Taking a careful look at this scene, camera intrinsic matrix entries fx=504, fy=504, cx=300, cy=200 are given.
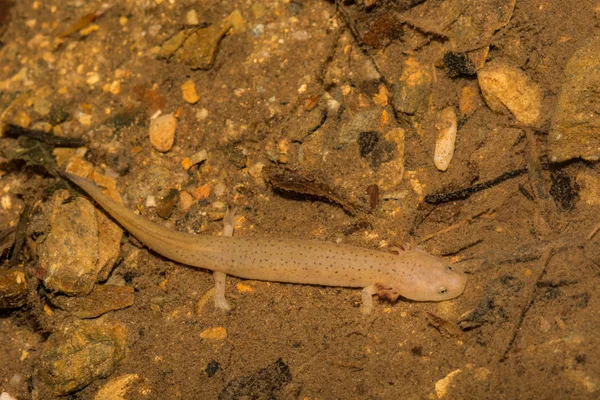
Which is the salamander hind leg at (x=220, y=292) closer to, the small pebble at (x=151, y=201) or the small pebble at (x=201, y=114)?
the small pebble at (x=151, y=201)

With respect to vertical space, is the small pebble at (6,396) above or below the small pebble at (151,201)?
below

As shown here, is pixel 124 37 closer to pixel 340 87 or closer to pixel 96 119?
pixel 96 119

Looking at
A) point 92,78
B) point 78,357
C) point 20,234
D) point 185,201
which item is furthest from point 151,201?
point 92,78

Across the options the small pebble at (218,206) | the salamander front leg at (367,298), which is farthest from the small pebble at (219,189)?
the salamander front leg at (367,298)

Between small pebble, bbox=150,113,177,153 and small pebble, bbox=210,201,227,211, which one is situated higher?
small pebble, bbox=150,113,177,153

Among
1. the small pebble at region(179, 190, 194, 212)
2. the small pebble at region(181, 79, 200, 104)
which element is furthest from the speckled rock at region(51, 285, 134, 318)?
the small pebble at region(181, 79, 200, 104)

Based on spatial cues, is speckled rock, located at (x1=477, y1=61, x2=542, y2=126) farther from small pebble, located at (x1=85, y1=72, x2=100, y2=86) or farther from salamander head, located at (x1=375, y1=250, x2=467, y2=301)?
small pebble, located at (x1=85, y1=72, x2=100, y2=86)

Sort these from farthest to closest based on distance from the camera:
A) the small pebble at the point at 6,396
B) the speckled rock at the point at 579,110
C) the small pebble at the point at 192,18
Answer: the small pebble at the point at 192,18 → the small pebble at the point at 6,396 → the speckled rock at the point at 579,110

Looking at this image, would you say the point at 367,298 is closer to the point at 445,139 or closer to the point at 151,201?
the point at 445,139
